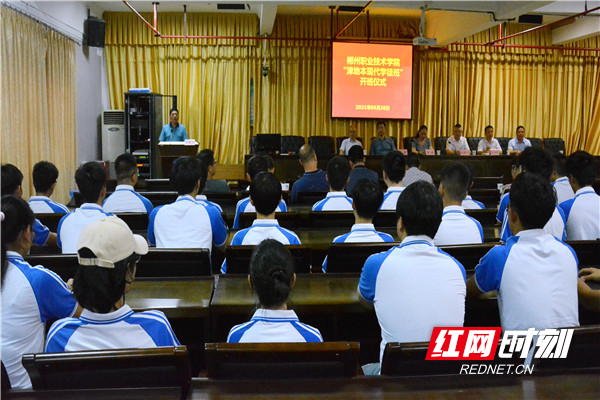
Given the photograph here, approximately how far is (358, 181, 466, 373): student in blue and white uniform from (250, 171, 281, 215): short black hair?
93cm

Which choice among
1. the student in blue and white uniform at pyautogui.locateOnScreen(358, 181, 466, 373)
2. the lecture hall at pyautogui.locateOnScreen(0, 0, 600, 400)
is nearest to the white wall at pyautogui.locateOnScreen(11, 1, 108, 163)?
the lecture hall at pyautogui.locateOnScreen(0, 0, 600, 400)

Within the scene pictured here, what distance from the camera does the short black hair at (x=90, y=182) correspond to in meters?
3.05

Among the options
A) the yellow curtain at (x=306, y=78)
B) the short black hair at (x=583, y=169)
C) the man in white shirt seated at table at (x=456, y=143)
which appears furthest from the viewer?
the yellow curtain at (x=306, y=78)

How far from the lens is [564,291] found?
1809 millimetres

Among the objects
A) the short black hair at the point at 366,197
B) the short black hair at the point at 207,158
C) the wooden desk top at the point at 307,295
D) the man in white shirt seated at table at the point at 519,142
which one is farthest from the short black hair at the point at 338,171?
the man in white shirt seated at table at the point at 519,142

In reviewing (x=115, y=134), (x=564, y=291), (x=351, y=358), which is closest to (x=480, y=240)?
(x=564, y=291)

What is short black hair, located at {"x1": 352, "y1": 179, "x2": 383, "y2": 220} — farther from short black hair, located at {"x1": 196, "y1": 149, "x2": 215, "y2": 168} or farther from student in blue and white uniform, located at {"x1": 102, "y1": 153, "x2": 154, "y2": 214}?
short black hair, located at {"x1": 196, "y1": 149, "x2": 215, "y2": 168}

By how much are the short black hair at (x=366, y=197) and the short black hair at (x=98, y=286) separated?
54.4 inches

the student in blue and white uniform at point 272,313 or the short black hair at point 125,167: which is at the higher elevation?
the short black hair at point 125,167

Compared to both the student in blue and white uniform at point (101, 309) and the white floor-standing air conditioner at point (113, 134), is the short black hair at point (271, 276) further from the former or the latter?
the white floor-standing air conditioner at point (113, 134)

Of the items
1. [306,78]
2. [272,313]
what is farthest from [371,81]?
[272,313]

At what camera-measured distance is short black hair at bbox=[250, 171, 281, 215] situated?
2689 mm

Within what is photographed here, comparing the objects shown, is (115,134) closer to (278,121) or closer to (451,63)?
(278,121)

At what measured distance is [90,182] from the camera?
3051mm
